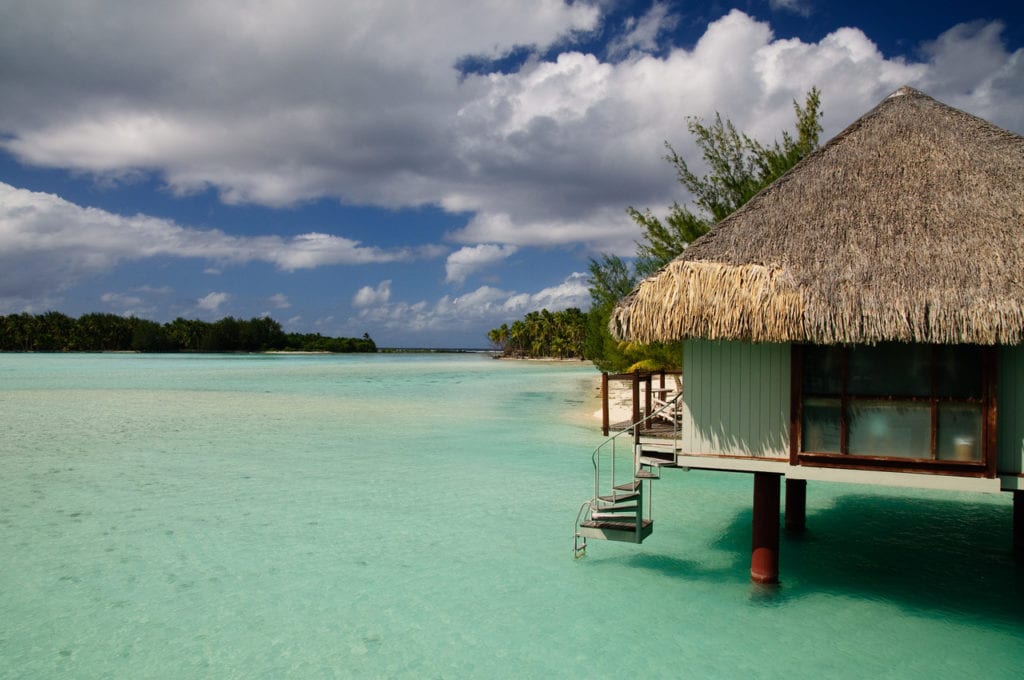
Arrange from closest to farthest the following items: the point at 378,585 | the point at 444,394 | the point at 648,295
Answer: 1. the point at 648,295
2. the point at 378,585
3. the point at 444,394

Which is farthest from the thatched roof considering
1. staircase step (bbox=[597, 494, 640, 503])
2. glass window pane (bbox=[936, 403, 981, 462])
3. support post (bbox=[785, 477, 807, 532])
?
support post (bbox=[785, 477, 807, 532])

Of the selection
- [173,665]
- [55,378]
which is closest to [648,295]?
[173,665]

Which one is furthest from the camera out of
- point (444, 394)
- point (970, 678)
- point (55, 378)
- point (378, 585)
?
point (55, 378)

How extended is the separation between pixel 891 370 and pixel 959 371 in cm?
57

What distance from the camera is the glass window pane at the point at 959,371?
673cm

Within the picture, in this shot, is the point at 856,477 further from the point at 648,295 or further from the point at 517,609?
the point at 517,609

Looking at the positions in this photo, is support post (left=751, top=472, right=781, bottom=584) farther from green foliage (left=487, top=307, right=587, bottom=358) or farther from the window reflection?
green foliage (left=487, top=307, right=587, bottom=358)

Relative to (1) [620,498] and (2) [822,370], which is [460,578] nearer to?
(1) [620,498]

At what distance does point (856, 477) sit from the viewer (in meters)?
7.00

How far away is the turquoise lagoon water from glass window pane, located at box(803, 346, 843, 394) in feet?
8.26

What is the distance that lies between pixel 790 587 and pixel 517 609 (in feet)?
10.7

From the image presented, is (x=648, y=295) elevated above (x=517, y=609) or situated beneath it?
→ elevated above

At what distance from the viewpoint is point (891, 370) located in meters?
7.04

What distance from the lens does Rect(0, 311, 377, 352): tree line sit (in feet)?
379
